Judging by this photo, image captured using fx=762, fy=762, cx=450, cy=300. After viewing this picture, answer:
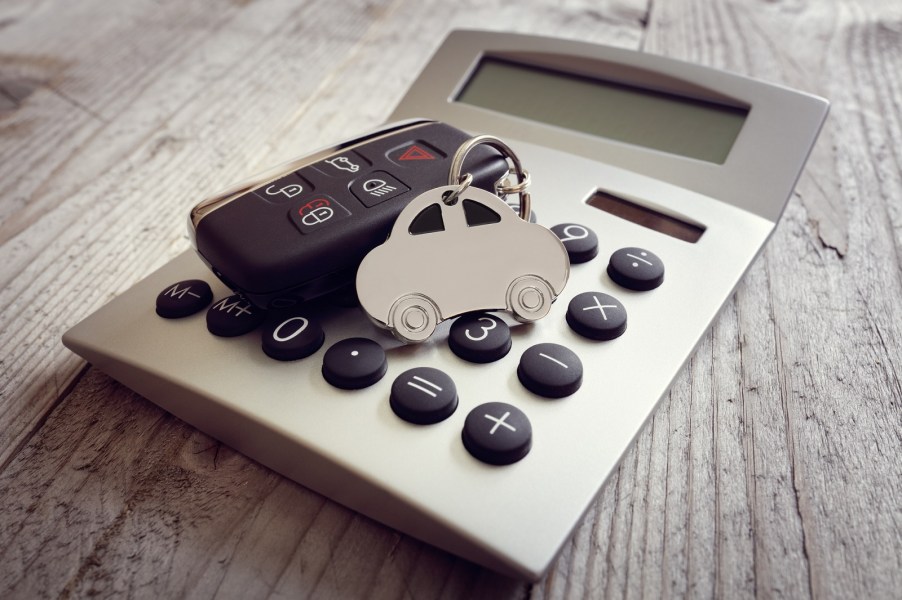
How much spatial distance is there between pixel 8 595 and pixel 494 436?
0.18 m

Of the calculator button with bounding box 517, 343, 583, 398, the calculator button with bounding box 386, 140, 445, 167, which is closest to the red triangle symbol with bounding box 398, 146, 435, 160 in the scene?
the calculator button with bounding box 386, 140, 445, 167

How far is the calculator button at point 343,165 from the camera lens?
13.3 inches

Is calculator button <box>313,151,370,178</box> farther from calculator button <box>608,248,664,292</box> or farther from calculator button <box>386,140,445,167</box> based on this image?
calculator button <box>608,248,664,292</box>

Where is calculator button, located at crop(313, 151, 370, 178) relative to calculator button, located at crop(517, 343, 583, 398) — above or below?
above

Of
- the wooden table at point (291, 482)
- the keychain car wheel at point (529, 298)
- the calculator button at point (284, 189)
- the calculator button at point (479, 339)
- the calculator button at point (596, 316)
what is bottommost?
the wooden table at point (291, 482)

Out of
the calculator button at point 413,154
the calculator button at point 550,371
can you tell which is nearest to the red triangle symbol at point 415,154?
the calculator button at point 413,154

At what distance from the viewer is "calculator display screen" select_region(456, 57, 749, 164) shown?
1.47 ft

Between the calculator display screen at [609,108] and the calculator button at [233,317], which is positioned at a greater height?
the calculator display screen at [609,108]

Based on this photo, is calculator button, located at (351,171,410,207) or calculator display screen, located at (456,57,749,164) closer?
calculator button, located at (351,171,410,207)

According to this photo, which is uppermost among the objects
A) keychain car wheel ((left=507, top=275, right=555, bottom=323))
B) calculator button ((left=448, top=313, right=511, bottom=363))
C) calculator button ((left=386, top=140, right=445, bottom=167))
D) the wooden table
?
calculator button ((left=386, top=140, right=445, bottom=167))

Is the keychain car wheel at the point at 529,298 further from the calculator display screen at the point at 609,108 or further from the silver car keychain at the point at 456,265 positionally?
the calculator display screen at the point at 609,108

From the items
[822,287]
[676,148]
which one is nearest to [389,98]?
[676,148]

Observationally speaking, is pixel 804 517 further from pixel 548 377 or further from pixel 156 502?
pixel 156 502

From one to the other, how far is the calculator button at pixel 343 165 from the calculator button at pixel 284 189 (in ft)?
0.04
